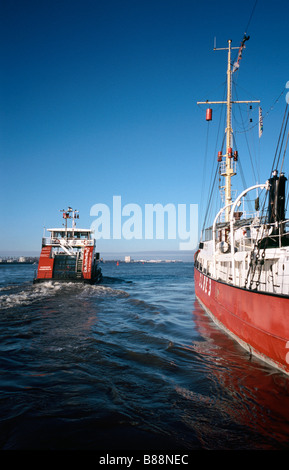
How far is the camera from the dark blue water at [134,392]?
398cm

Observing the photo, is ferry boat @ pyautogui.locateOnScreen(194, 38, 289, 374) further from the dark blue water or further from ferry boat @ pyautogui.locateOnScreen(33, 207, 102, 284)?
ferry boat @ pyautogui.locateOnScreen(33, 207, 102, 284)

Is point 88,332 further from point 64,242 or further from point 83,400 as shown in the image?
point 64,242

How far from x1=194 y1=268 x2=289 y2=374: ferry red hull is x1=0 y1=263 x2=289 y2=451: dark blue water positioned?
0.41 m

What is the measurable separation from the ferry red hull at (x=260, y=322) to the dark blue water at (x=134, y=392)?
0.41m

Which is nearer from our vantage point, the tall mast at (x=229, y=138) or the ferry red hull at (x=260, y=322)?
the ferry red hull at (x=260, y=322)

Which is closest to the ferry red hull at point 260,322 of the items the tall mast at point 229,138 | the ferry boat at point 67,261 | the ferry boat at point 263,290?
the ferry boat at point 263,290

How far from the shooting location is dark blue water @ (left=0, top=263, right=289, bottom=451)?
398cm

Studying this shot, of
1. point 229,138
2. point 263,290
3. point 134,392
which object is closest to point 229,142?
point 229,138

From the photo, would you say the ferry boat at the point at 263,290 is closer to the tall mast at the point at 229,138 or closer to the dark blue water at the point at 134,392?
the dark blue water at the point at 134,392

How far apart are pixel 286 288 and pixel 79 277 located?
22716mm

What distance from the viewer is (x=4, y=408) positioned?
4656 mm

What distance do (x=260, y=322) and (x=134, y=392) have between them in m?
3.89

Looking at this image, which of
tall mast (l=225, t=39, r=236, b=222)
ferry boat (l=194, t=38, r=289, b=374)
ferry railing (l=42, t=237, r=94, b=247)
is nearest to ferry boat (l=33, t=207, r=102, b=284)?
ferry railing (l=42, t=237, r=94, b=247)
